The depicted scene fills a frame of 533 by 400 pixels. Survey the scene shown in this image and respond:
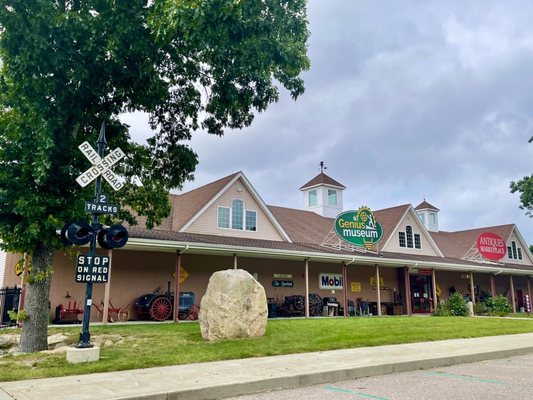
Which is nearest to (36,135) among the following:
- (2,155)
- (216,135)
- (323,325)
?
(2,155)

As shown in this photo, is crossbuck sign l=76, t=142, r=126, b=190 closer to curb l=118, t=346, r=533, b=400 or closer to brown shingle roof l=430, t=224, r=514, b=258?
curb l=118, t=346, r=533, b=400

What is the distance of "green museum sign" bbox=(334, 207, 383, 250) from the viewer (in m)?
24.3

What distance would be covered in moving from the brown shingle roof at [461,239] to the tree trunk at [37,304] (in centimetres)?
2759

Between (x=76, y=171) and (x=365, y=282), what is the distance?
1879 cm

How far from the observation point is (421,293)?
95.1 feet

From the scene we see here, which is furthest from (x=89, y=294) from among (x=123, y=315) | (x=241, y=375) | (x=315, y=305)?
(x=315, y=305)

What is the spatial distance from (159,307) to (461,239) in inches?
1066

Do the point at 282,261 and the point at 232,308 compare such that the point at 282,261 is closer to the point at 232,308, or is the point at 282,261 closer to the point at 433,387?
the point at 232,308

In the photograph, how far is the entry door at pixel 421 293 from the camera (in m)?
28.4

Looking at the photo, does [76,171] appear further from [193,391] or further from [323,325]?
[323,325]

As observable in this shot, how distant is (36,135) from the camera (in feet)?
32.7

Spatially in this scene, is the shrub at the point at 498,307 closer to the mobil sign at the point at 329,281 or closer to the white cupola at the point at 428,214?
the mobil sign at the point at 329,281

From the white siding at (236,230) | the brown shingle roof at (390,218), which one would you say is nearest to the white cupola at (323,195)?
the brown shingle roof at (390,218)

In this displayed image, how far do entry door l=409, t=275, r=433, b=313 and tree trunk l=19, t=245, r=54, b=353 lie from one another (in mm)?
22412
